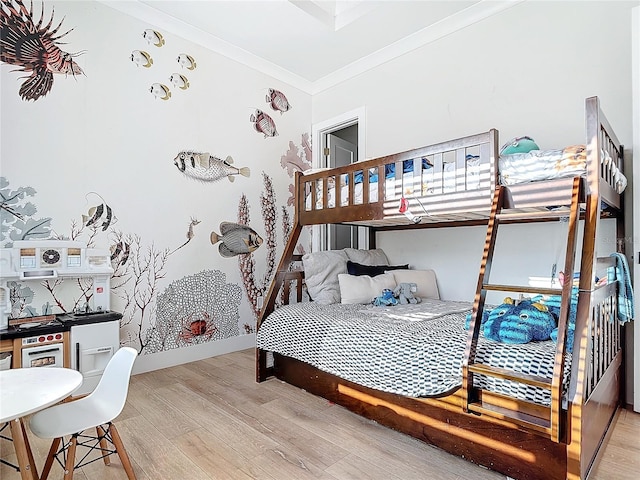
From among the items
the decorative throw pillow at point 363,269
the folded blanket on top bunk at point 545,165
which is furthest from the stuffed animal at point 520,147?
the decorative throw pillow at point 363,269

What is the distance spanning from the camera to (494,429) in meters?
1.61

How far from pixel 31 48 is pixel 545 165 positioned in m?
3.23

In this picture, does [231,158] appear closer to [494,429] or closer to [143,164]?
[143,164]

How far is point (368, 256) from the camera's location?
3.48 metres

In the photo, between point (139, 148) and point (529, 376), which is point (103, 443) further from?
point (139, 148)

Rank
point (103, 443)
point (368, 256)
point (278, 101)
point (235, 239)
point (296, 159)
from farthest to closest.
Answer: point (296, 159) → point (278, 101) → point (235, 239) → point (368, 256) → point (103, 443)

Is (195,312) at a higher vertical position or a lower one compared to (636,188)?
lower

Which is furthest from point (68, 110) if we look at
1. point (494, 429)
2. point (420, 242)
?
point (494, 429)

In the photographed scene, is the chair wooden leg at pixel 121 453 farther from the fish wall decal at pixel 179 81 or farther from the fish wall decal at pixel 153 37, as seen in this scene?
the fish wall decal at pixel 153 37

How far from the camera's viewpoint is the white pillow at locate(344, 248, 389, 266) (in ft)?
11.1

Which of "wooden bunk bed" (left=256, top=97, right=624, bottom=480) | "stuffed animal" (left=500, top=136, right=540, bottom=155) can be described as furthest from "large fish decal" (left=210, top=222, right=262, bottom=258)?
"stuffed animal" (left=500, top=136, right=540, bottom=155)

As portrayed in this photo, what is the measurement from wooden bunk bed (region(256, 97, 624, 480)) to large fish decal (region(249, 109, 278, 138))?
1.66m

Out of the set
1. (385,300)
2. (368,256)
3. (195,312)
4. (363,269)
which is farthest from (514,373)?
(195,312)

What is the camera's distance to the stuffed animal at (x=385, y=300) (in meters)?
2.81
